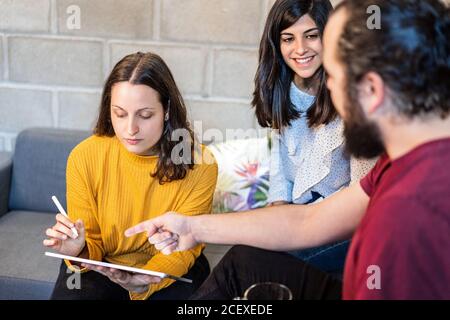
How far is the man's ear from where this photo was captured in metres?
0.92

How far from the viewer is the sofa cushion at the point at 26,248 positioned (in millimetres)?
1669

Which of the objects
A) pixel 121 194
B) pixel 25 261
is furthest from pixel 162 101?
pixel 25 261

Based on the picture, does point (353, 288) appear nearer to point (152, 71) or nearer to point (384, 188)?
point (384, 188)

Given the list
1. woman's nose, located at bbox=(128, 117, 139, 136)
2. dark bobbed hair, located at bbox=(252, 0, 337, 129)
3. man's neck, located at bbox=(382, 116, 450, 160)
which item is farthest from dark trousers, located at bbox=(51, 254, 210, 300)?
man's neck, located at bbox=(382, 116, 450, 160)

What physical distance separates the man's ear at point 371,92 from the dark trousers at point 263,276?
0.38m

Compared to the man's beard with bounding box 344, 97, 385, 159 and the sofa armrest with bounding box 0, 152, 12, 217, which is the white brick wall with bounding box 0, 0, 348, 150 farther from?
the man's beard with bounding box 344, 97, 385, 159

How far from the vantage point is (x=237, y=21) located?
205 centimetres

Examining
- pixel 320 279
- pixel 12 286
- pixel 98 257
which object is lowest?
pixel 12 286

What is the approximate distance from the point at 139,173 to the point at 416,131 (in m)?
0.82

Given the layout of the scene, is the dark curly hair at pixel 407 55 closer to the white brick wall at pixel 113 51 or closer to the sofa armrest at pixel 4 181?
the white brick wall at pixel 113 51

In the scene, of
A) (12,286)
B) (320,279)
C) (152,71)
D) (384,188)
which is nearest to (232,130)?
(152,71)

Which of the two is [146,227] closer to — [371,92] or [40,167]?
[371,92]

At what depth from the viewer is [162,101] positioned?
1.53 metres

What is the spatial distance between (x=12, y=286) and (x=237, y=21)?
1100mm
